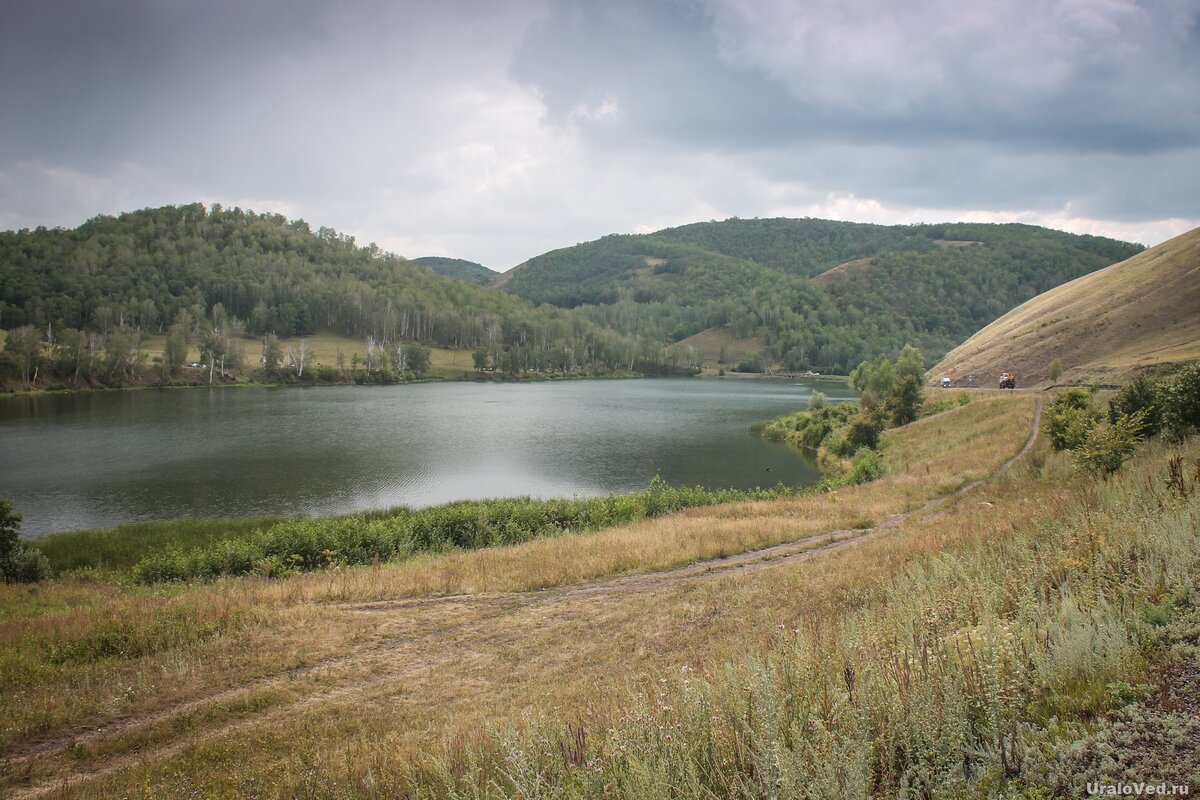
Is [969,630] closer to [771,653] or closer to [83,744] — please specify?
[771,653]

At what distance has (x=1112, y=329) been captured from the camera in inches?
2099

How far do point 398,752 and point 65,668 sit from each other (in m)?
7.57

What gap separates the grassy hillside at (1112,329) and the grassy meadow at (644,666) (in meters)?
37.3

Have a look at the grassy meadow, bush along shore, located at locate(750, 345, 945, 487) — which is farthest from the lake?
the grassy meadow

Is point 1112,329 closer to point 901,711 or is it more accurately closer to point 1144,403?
point 1144,403

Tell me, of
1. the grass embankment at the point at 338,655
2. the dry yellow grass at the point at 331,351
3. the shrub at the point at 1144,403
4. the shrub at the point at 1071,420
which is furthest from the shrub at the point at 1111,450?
the dry yellow grass at the point at 331,351

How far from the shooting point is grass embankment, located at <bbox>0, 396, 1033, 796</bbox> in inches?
292

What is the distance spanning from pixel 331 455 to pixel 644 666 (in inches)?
1786

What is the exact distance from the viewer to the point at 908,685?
4844 millimetres

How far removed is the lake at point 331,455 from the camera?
3547 cm

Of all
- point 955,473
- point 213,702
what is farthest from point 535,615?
point 955,473

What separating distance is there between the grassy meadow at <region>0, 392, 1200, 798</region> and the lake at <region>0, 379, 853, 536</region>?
1935cm

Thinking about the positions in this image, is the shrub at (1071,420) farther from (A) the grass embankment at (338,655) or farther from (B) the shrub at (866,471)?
(A) the grass embankment at (338,655)

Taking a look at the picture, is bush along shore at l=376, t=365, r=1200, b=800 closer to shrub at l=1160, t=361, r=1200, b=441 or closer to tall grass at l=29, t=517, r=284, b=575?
shrub at l=1160, t=361, r=1200, b=441
